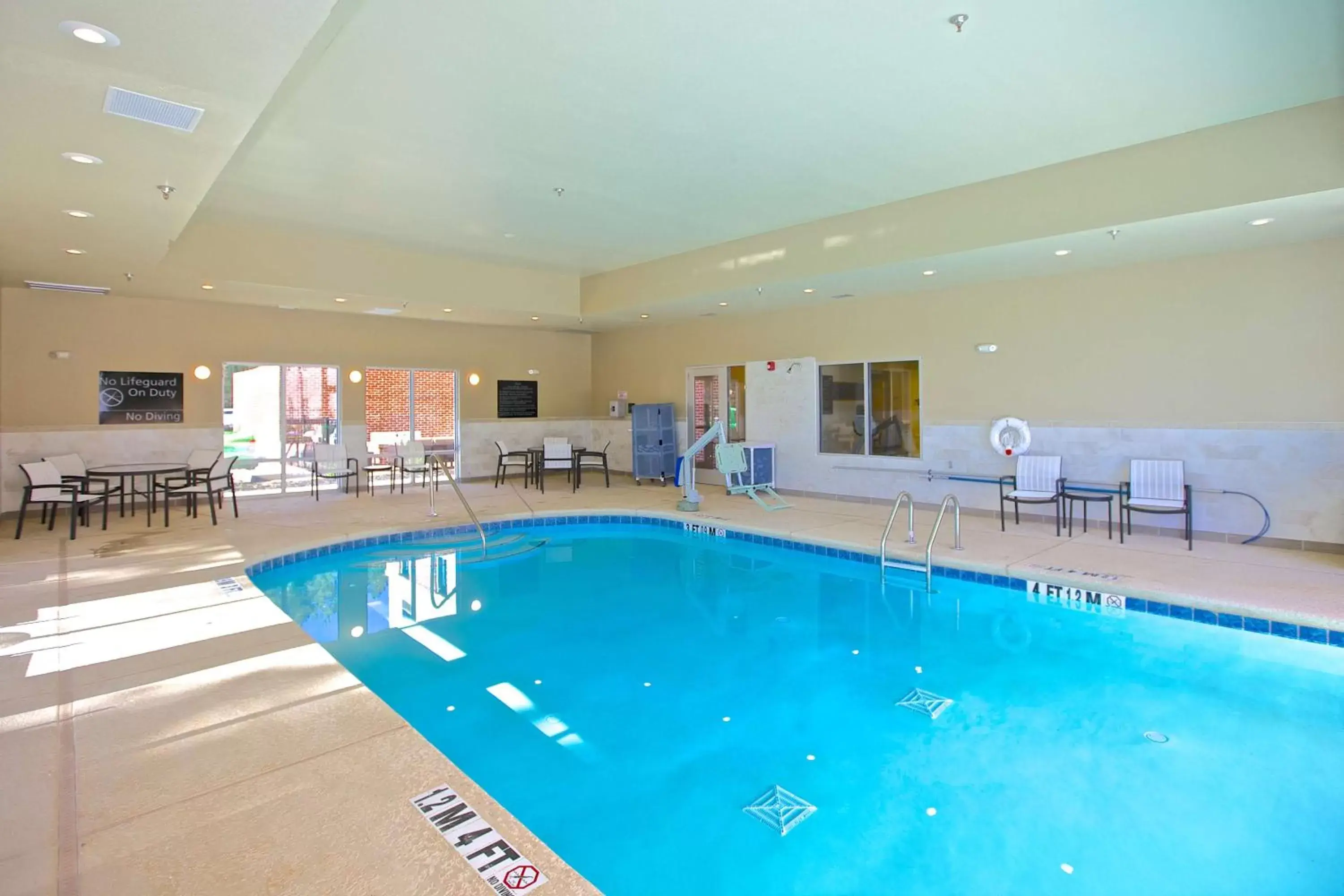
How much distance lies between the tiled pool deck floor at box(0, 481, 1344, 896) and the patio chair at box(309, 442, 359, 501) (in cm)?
330

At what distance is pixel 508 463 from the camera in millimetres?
11102

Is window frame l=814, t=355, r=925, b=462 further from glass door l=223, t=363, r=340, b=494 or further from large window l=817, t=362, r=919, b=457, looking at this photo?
glass door l=223, t=363, r=340, b=494

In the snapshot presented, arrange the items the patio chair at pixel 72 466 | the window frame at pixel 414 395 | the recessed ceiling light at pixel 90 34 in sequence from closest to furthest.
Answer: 1. the recessed ceiling light at pixel 90 34
2. the patio chair at pixel 72 466
3. the window frame at pixel 414 395

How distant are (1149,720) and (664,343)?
8.52 m

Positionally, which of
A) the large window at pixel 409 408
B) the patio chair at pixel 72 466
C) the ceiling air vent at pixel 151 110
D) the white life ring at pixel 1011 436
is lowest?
the patio chair at pixel 72 466

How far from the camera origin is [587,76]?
3867 millimetres

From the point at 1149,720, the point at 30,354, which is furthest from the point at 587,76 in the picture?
the point at 30,354

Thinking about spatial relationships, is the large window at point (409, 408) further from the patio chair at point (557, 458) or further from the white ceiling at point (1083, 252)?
the white ceiling at point (1083, 252)

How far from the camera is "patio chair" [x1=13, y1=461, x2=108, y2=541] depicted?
20.0 feet

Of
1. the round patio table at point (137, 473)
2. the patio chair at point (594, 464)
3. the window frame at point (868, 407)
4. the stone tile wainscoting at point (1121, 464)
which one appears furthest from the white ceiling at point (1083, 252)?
the round patio table at point (137, 473)

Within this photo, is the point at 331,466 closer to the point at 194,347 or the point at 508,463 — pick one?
the point at 194,347

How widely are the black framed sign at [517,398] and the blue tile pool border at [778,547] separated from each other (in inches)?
157

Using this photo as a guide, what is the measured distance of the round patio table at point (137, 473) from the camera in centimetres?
655

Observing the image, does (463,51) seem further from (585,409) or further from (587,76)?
(585,409)
